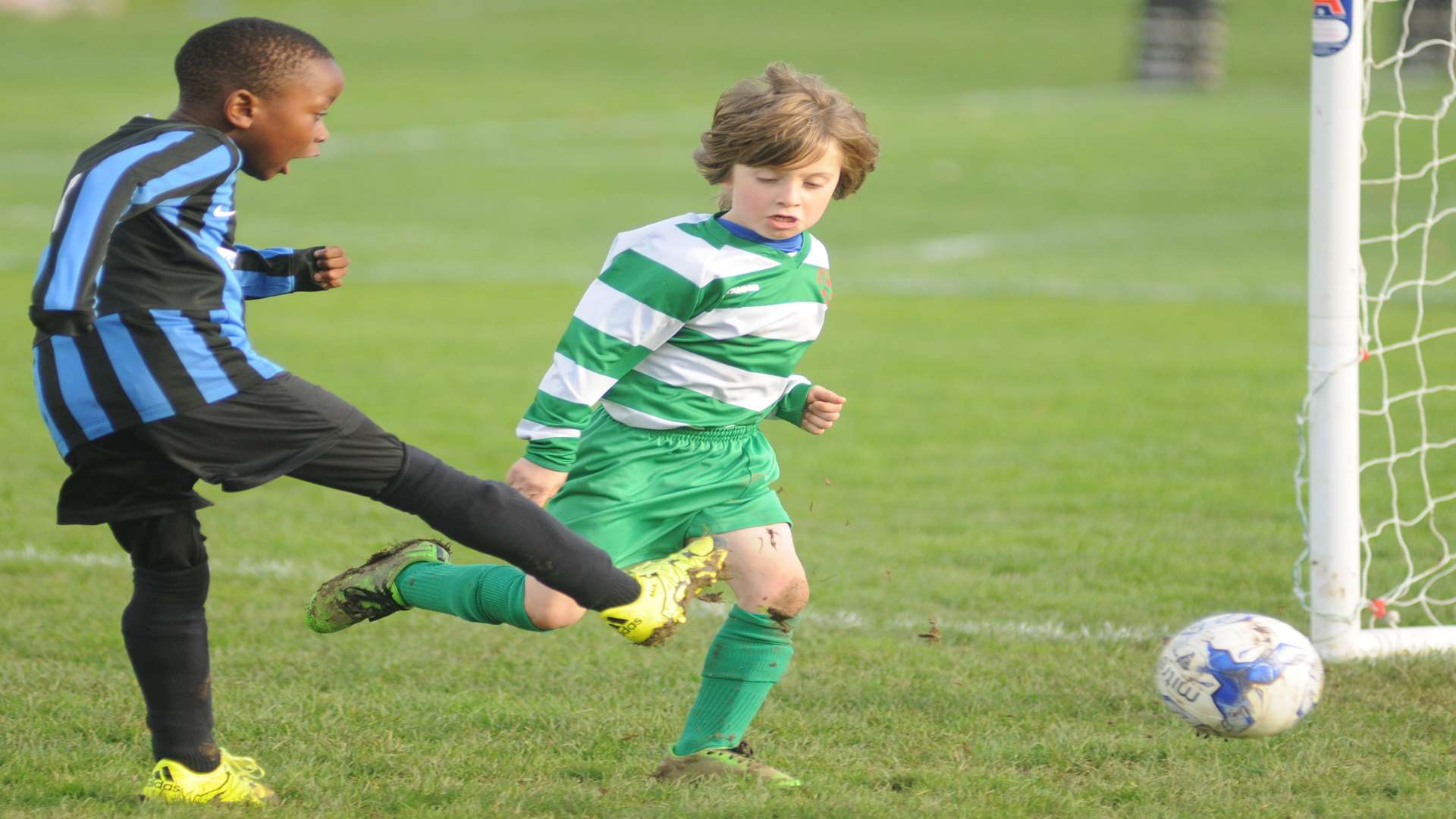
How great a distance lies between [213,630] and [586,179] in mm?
17146

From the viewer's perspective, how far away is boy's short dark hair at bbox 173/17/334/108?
127 inches

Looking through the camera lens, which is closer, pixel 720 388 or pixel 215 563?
pixel 720 388

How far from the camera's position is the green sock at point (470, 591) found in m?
3.69

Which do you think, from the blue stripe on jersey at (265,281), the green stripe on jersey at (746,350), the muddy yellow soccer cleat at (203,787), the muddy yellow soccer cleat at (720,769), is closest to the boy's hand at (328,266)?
the blue stripe on jersey at (265,281)

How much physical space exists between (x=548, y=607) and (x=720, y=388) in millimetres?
587

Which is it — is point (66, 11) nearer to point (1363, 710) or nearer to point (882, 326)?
point (882, 326)

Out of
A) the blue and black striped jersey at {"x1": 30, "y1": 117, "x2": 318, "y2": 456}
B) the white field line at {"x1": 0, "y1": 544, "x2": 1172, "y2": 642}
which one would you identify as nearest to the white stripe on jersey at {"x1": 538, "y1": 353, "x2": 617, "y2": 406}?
the blue and black striped jersey at {"x1": 30, "y1": 117, "x2": 318, "y2": 456}

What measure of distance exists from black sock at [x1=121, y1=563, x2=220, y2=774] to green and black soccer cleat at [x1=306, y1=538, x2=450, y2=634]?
35cm

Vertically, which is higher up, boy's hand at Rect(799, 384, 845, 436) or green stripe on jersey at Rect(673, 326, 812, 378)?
green stripe on jersey at Rect(673, 326, 812, 378)

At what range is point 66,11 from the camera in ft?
155

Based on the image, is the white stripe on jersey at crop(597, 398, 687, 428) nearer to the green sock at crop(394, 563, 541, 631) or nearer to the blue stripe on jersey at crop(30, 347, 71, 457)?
the green sock at crop(394, 563, 541, 631)

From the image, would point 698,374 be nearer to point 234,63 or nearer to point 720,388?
point 720,388

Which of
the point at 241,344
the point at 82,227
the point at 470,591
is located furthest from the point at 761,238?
the point at 82,227

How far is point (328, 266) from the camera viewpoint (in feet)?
12.0
